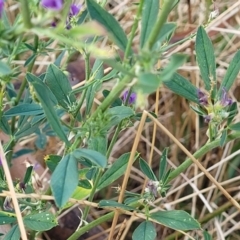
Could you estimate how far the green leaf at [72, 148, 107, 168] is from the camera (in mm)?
548

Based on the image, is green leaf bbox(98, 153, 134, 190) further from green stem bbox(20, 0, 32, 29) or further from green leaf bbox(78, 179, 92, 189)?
green stem bbox(20, 0, 32, 29)

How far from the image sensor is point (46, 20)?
0.42 metres

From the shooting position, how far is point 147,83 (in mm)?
427

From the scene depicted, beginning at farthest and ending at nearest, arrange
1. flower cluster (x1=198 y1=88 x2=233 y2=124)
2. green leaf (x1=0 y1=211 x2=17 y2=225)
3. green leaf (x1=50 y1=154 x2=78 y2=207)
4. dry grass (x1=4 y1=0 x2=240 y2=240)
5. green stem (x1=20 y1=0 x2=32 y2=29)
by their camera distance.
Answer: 1. dry grass (x1=4 y1=0 x2=240 y2=240)
2. green leaf (x1=0 y1=211 x2=17 y2=225)
3. flower cluster (x1=198 y1=88 x2=233 y2=124)
4. green leaf (x1=50 y1=154 x2=78 y2=207)
5. green stem (x1=20 y1=0 x2=32 y2=29)

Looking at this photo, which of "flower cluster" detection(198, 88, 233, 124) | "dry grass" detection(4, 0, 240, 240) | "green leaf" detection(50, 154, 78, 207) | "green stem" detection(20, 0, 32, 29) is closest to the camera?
"green stem" detection(20, 0, 32, 29)

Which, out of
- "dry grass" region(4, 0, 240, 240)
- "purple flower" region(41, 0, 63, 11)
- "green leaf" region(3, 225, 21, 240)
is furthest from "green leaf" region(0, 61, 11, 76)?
"dry grass" region(4, 0, 240, 240)

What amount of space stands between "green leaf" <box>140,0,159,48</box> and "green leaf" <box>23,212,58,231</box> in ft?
0.87

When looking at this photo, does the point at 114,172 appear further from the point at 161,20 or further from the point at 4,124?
the point at 161,20

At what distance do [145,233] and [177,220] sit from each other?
44 millimetres

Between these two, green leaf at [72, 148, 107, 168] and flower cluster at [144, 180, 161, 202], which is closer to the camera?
green leaf at [72, 148, 107, 168]

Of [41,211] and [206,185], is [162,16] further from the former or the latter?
[206,185]

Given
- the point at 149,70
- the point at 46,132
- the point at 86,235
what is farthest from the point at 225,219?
the point at 149,70

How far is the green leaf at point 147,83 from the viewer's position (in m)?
0.43

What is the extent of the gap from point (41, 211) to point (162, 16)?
0.40 meters
